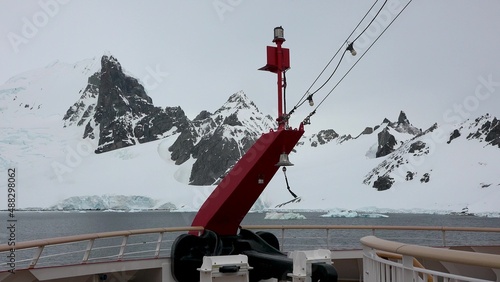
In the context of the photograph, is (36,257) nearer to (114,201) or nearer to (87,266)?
(87,266)

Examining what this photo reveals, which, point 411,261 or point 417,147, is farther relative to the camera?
point 417,147

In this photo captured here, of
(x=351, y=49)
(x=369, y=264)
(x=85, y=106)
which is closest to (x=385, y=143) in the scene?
(x=85, y=106)

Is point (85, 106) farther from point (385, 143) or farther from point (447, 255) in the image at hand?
point (447, 255)

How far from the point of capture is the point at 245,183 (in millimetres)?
7027

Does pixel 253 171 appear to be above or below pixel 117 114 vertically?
below

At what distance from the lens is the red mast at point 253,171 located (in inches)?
270

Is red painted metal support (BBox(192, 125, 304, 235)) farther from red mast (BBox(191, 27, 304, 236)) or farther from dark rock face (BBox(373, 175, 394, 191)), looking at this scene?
dark rock face (BBox(373, 175, 394, 191))

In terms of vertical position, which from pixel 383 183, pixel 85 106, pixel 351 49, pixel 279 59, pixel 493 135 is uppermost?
pixel 85 106

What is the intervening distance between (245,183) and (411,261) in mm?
4373

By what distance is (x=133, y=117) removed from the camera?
7215 inches

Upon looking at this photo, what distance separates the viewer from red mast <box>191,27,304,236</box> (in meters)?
6.86

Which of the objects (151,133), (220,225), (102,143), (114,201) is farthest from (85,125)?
(220,225)

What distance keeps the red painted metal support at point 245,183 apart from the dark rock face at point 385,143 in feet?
534

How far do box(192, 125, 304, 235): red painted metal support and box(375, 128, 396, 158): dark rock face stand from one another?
162899 mm
